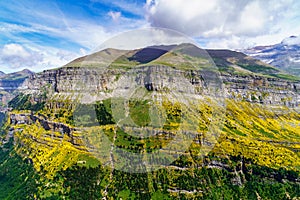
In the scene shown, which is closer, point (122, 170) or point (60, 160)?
point (122, 170)

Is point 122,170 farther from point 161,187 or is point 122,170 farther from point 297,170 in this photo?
point 297,170

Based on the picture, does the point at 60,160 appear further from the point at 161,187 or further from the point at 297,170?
the point at 297,170

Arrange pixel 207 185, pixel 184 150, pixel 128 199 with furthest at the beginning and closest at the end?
pixel 184 150 → pixel 207 185 → pixel 128 199

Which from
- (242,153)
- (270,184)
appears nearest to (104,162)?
(242,153)

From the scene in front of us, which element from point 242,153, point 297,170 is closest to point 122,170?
point 242,153

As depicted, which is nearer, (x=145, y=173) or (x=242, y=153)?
(x=145, y=173)

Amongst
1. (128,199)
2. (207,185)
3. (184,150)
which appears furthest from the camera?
(184,150)

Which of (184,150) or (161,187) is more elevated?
(184,150)

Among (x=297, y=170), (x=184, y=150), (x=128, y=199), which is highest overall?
(x=184, y=150)

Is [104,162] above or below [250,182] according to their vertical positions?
above
